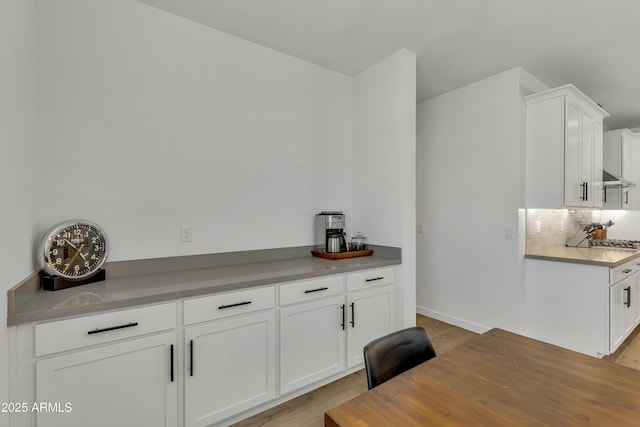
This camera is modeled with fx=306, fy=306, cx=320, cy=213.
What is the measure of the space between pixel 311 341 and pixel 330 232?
938mm

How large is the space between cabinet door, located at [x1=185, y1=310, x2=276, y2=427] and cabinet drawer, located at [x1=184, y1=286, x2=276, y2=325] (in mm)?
42

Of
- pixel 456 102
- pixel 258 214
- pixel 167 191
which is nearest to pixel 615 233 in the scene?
pixel 456 102

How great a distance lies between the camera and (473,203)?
3.30 metres

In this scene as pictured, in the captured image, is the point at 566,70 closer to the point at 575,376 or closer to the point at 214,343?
the point at 575,376

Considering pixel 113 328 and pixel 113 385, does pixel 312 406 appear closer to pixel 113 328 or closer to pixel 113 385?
pixel 113 385

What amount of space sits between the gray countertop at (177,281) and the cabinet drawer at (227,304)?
0.14 ft

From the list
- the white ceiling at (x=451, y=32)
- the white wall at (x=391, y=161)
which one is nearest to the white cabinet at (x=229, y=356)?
the white wall at (x=391, y=161)

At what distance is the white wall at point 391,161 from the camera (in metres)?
2.59

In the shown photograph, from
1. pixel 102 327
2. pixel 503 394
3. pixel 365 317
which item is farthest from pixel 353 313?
pixel 102 327

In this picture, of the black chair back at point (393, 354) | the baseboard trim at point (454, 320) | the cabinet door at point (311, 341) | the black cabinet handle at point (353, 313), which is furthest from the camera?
the baseboard trim at point (454, 320)

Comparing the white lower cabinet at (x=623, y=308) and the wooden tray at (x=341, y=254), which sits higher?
the wooden tray at (x=341, y=254)

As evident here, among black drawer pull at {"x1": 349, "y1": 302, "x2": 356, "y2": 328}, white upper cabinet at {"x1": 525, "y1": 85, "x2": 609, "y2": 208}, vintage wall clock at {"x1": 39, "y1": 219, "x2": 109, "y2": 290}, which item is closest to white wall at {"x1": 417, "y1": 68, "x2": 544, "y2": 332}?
white upper cabinet at {"x1": 525, "y1": 85, "x2": 609, "y2": 208}

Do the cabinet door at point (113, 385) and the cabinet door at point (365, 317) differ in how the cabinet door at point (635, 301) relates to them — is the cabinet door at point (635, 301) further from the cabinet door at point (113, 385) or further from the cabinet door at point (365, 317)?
the cabinet door at point (113, 385)

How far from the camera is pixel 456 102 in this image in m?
3.46
